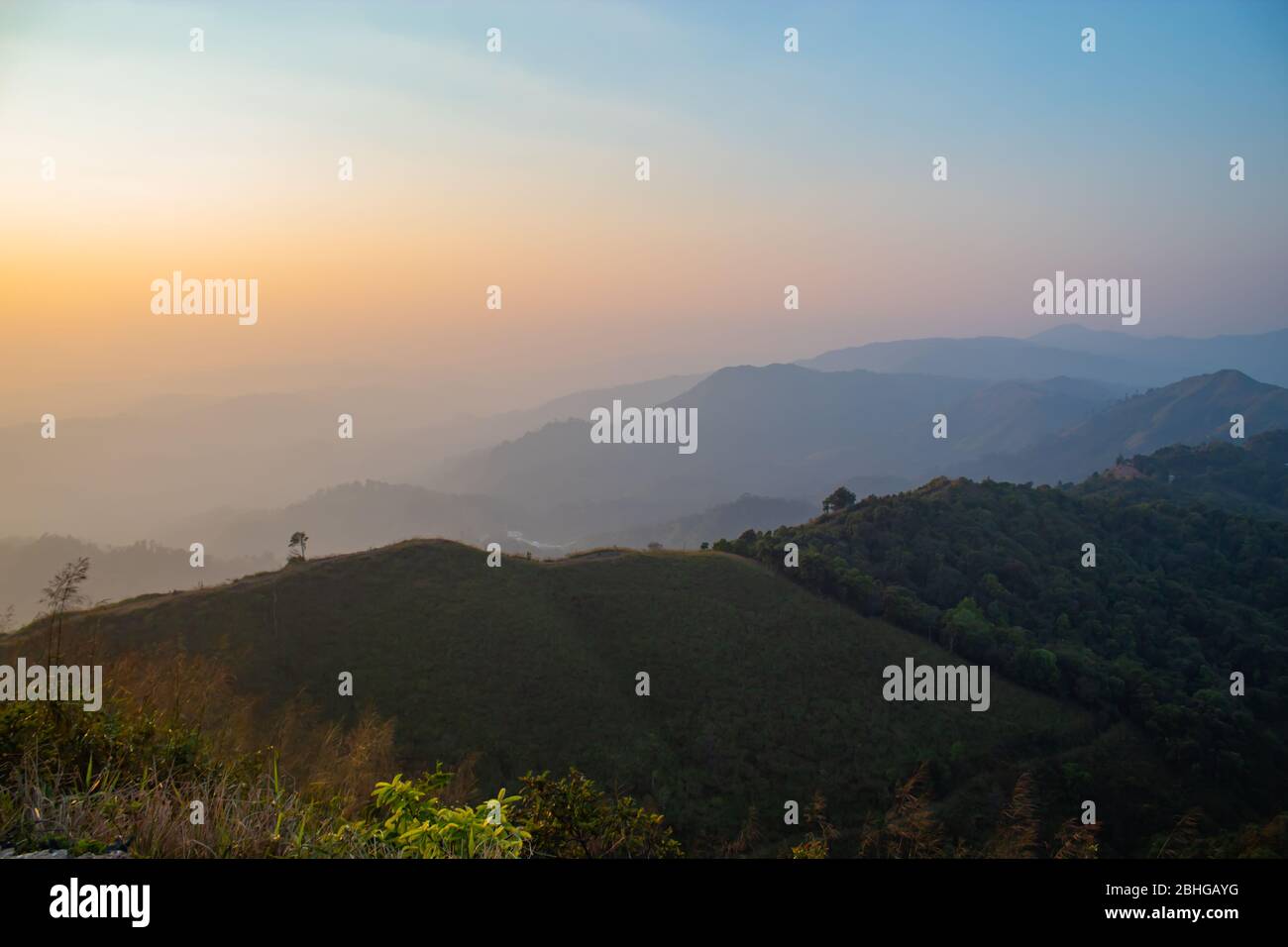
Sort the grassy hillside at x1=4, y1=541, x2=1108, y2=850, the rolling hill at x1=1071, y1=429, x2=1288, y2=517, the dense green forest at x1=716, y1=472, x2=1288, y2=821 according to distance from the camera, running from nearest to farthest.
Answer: the grassy hillside at x1=4, y1=541, x2=1108, y2=850 → the dense green forest at x1=716, y1=472, x2=1288, y2=821 → the rolling hill at x1=1071, y1=429, x2=1288, y2=517

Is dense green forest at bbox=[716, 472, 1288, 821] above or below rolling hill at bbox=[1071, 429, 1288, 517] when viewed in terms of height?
below

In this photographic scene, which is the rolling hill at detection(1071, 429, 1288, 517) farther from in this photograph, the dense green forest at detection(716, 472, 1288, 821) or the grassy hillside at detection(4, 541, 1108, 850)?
the grassy hillside at detection(4, 541, 1108, 850)

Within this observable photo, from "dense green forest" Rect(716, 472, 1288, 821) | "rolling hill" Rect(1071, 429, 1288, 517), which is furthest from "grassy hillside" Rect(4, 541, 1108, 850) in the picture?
"rolling hill" Rect(1071, 429, 1288, 517)

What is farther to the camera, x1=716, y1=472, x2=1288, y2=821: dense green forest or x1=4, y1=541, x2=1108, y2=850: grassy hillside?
x1=716, y1=472, x2=1288, y2=821: dense green forest

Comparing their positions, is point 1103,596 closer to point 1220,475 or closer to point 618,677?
point 618,677

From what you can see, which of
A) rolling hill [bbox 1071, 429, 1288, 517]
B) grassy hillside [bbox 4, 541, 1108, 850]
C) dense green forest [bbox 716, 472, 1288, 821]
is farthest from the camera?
rolling hill [bbox 1071, 429, 1288, 517]
